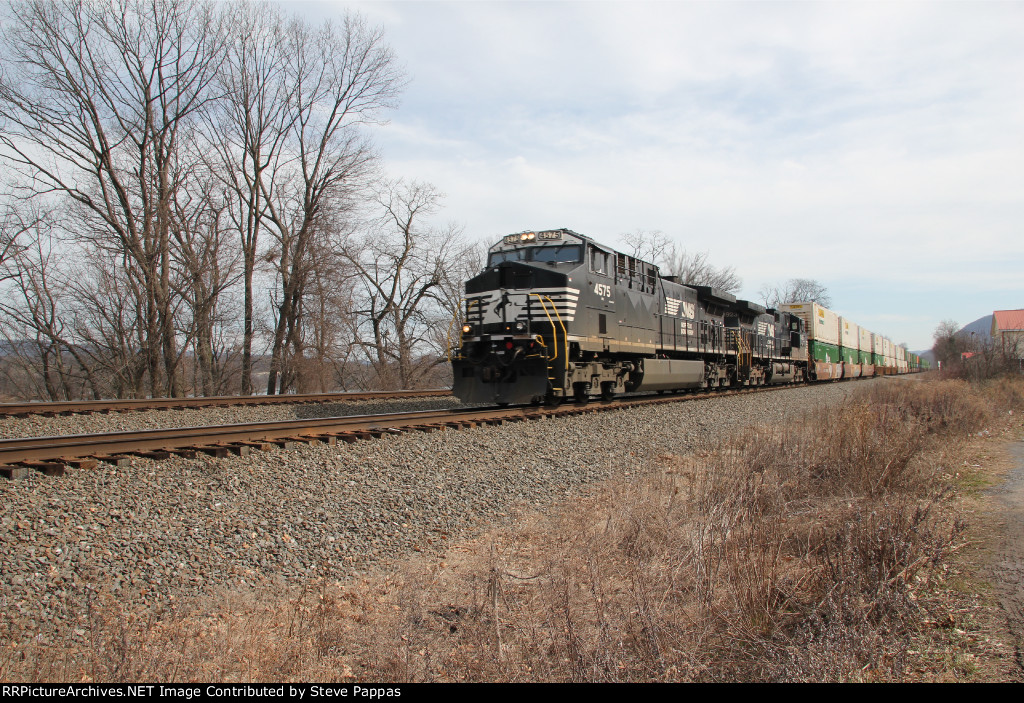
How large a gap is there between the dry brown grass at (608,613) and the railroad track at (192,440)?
264 cm

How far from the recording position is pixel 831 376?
30766mm

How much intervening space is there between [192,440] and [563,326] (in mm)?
6231

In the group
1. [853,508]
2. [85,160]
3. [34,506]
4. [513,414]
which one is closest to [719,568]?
[853,508]

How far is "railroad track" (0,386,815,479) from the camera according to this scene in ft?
18.1

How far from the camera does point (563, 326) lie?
11070 mm

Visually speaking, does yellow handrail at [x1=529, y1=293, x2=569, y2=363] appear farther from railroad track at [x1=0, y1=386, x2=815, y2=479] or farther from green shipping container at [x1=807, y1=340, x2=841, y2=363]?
green shipping container at [x1=807, y1=340, x2=841, y2=363]

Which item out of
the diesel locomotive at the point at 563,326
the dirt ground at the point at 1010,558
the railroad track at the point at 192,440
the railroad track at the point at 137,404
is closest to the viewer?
the dirt ground at the point at 1010,558

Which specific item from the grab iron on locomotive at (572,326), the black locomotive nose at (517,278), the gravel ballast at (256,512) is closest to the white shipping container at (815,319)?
the grab iron on locomotive at (572,326)

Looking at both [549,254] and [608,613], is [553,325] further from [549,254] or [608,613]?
[608,613]

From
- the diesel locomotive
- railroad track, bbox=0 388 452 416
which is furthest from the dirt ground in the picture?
railroad track, bbox=0 388 452 416

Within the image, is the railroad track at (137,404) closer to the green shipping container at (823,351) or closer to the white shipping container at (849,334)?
the green shipping container at (823,351)

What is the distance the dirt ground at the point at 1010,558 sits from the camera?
333 centimetres

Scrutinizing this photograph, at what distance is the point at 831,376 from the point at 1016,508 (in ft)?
89.4

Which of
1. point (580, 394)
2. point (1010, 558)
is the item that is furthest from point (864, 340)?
point (1010, 558)
